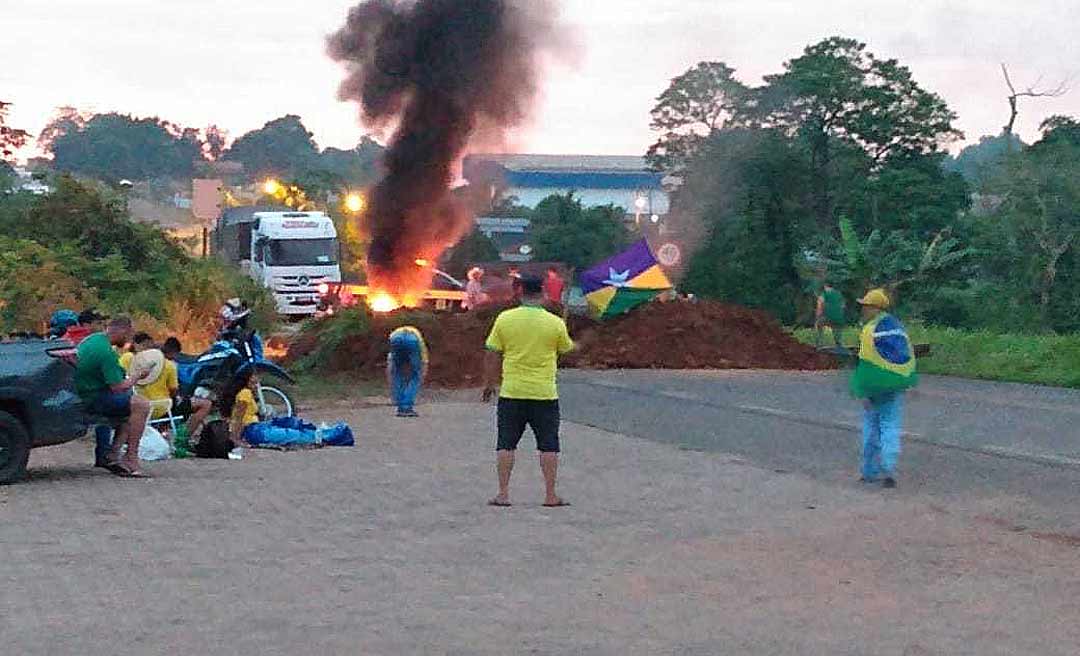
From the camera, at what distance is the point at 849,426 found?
59.1 ft

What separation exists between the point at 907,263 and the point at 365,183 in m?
14.0

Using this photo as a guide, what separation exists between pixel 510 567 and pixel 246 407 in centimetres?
722

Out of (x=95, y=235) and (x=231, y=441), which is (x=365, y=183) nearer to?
(x=95, y=235)

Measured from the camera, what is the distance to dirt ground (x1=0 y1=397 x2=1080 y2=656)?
726 centimetres

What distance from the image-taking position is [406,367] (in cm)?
1938

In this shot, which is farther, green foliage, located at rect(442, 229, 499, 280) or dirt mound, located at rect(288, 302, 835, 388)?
green foliage, located at rect(442, 229, 499, 280)

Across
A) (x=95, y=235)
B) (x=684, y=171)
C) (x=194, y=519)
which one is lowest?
(x=194, y=519)

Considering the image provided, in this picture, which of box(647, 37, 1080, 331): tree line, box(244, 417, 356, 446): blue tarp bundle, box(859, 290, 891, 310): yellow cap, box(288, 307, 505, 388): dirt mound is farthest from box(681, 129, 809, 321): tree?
box(859, 290, 891, 310): yellow cap

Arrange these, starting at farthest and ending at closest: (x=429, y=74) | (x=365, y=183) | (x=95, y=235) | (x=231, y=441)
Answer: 1. (x=365, y=183)
2. (x=429, y=74)
3. (x=95, y=235)
4. (x=231, y=441)

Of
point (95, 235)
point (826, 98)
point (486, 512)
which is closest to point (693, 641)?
point (486, 512)

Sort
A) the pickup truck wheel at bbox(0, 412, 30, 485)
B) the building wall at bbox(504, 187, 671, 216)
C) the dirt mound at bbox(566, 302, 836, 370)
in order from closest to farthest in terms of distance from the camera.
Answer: the pickup truck wheel at bbox(0, 412, 30, 485)
the dirt mound at bbox(566, 302, 836, 370)
the building wall at bbox(504, 187, 671, 216)

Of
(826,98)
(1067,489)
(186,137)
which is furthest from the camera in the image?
(186,137)

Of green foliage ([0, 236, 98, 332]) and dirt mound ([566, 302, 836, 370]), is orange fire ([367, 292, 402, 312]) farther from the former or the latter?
green foliage ([0, 236, 98, 332])

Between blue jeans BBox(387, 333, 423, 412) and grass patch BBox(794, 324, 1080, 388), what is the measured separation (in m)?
12.2
